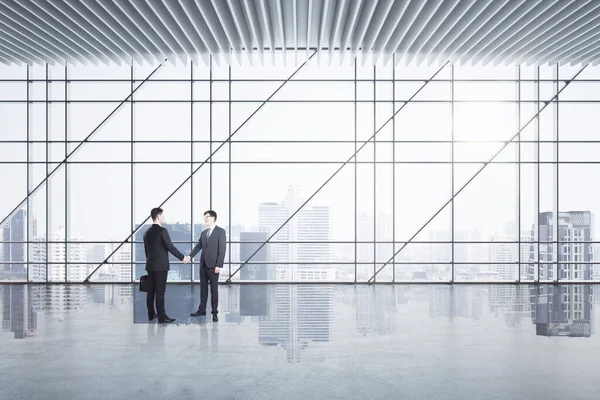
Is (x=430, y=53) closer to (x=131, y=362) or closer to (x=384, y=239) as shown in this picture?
(x=384, y=239)

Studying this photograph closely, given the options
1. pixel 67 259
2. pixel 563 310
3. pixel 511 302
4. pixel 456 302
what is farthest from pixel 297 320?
pixel 67 259

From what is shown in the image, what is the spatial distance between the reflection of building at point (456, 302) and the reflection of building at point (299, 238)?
7.42ft

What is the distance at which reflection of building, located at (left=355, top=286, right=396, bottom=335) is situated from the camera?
541 cm

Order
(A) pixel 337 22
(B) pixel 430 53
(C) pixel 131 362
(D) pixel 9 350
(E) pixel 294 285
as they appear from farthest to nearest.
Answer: (E) pixel 294 285
(B) pixel 430 53
(A) pixel 337 22
(D) pixel 9 350
(C) pixel 131 362

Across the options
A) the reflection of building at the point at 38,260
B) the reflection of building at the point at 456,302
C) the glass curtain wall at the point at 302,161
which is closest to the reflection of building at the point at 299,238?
the glass curtain wall at the point at 302,161

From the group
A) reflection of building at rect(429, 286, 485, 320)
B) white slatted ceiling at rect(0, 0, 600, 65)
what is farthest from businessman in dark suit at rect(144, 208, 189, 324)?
reflection of building at rect(429, 286, 485, 320)

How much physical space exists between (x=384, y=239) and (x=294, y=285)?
2.07 metres

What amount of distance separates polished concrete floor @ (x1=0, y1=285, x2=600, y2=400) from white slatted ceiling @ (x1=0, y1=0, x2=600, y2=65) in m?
4.06

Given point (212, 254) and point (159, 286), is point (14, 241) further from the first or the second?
point (212, 254)

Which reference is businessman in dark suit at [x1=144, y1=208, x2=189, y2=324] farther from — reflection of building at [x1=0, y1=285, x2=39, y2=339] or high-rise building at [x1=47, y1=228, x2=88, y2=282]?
high-rise building at [x1=47, y1=228, x2=88, y2=282]

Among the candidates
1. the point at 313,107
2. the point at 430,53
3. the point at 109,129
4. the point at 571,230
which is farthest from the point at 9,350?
the point at 571,230

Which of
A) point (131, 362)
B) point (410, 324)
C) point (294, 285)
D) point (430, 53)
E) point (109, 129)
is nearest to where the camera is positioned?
point (131, 362)

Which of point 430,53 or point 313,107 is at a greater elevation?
point 430,53

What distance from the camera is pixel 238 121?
9.73 meters
